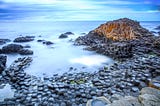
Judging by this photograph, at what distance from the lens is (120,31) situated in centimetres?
2156

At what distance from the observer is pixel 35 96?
366 inches

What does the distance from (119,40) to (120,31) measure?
5.21 ft

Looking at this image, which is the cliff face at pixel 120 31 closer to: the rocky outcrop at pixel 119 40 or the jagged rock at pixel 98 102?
the rocky outcrop at pixel 119 40

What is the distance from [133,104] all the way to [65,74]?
591cm

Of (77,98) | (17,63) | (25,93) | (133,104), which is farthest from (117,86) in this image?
(17,63)

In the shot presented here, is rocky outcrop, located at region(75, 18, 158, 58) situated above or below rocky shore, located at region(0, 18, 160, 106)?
above

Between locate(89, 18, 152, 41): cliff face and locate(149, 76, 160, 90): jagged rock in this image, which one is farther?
locate(89, 18, 152, 41): cliff face

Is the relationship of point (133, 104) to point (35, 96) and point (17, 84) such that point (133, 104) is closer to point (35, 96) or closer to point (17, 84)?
point (35, 96)

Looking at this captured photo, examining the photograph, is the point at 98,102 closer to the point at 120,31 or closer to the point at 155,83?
the point at 155,83

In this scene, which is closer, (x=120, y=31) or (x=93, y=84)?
(x=93, y=84)

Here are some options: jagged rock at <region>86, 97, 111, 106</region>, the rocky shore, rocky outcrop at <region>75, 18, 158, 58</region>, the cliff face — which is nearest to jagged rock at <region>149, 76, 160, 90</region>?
the rocky shore

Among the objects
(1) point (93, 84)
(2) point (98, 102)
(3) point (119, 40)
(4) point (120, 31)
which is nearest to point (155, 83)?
(1) point (93, 84)

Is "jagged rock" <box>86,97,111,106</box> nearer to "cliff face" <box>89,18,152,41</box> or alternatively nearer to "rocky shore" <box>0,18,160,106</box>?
"rocky shore" <box>0,18,160,106</box>

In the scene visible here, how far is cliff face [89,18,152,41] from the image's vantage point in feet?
68.3
